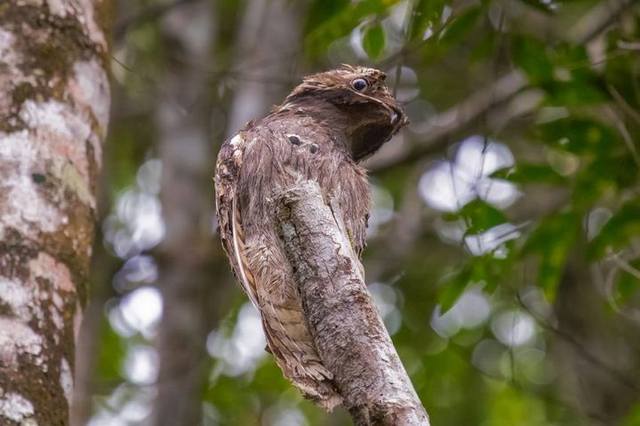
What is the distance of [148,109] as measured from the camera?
Answer: 886 centimetres

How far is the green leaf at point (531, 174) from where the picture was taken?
14.9 ft

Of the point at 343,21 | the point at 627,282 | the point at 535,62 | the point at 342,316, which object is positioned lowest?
the point at 342,316

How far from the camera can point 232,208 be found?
3154 mm

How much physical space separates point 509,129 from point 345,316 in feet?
18.6

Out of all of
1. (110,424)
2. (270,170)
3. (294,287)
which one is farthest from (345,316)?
(110,424)

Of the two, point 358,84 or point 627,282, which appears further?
point 627,282


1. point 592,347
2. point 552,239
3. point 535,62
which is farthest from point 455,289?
point 592,347

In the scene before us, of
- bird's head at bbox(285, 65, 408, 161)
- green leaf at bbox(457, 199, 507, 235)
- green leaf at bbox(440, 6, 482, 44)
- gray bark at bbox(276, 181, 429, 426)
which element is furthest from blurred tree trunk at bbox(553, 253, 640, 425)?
gray bark at bbox(276, 181, 429, 426)

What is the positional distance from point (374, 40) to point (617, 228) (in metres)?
1.30

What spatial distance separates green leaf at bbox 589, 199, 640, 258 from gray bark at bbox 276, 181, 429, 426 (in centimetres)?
199

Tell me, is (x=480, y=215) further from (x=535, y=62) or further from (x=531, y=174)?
(x=535, y=62)

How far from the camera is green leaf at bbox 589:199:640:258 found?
4.58m

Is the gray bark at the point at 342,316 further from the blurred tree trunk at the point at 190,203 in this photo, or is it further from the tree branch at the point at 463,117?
the tree branch at the point at 463,117

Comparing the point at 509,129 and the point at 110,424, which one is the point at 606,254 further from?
the point at 110,424
